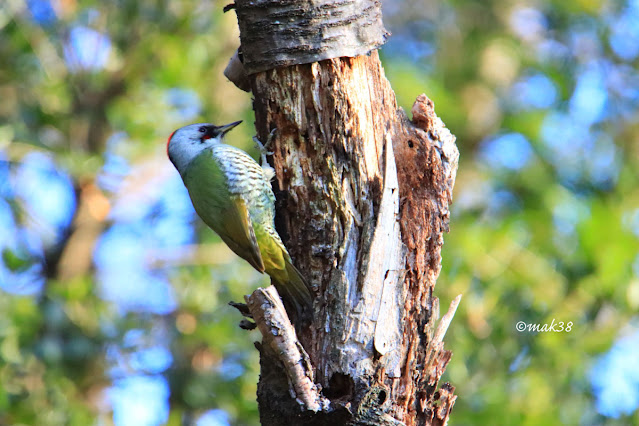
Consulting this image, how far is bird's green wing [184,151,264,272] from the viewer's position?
14.3 ft

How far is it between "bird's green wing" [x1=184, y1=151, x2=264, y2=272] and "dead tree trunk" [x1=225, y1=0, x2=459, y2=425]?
25.8 inches

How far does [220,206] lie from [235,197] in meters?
0.12

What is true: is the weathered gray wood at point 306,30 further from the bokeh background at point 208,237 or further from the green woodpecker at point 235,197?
the bokeh background at point 208,237

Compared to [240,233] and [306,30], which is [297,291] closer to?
[240,233]

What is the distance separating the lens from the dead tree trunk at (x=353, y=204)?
3232 millimetres

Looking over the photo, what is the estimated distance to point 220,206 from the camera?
466 centimetres

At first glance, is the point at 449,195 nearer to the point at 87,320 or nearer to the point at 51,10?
the point at 87,320

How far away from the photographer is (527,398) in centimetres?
676

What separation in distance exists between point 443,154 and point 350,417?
138 centimetres
